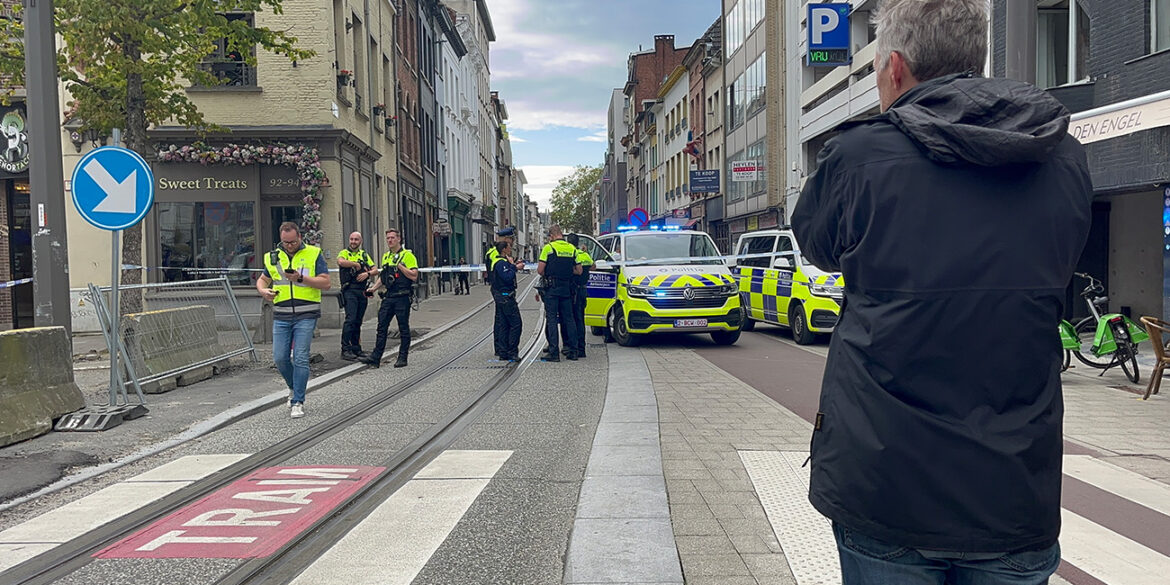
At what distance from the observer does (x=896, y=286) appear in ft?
5.69

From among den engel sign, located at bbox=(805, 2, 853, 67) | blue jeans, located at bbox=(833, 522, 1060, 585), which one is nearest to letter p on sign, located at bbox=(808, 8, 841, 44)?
den engel sign, located at bbox=(805, 2, 853, 67)

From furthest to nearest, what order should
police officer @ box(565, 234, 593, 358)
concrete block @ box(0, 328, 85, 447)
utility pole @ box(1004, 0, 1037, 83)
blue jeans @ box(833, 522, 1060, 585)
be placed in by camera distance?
1. police officer @ box(565, 234, 593, 358)
2. concrete block @ box(0, 328, 85, 447)
3. utility pole @ box(1004, 0, 1037, 83)
4. blue jeans @ box(833, 522, 1060, 585)

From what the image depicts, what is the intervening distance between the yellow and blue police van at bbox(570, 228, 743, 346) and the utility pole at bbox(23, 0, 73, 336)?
794 cm

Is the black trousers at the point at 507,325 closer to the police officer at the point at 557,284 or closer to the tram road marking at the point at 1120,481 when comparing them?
the police officer at the point at 557,284

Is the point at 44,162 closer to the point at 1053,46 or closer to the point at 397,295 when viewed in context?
the point at 397,295

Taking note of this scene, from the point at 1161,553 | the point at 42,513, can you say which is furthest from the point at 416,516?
the point at 1161,553

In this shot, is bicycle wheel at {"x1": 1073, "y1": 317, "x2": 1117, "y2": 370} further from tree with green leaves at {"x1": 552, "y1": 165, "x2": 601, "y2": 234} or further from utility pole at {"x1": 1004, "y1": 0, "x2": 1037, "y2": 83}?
tree with green leaves at {"x1": 552, "y1": 165, "x2": 601, "y2": 234}

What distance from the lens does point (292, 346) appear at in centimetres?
866

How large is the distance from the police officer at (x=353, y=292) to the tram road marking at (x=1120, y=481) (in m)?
9.78

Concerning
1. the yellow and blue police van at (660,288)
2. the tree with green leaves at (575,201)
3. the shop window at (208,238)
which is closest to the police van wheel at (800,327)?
the yellow and blue police van at (660,288)

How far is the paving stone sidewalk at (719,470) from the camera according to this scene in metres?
4.07

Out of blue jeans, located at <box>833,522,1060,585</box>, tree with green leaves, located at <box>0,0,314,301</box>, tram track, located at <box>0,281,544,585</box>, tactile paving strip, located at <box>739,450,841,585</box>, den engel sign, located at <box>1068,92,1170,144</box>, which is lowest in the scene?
tram track, located at <box>0,281,544,585</box>

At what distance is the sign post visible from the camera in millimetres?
7934

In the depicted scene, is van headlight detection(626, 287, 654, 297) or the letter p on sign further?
the letter p on sign
